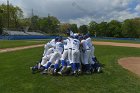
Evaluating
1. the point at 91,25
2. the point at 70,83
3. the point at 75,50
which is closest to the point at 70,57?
the point at 75,50

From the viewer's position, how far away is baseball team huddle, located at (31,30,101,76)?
500 inches

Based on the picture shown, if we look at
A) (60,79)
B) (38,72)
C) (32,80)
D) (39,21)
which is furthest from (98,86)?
(39,21)

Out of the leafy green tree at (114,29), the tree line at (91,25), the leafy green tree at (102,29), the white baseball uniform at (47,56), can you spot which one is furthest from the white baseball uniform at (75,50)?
the leafy green tree at (102,29)

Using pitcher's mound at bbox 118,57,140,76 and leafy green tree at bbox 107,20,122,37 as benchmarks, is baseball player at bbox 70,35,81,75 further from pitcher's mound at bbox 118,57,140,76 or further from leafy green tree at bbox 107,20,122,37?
leafy green tree at bbox 107,20,122,37

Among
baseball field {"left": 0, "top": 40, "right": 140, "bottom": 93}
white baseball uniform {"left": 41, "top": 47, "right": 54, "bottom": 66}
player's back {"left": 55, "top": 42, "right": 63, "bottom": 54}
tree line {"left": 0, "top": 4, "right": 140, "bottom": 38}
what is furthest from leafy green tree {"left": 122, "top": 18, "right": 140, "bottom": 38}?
baseball field {"left": 0, "top": 40, "right": 140, "bottom": 93}

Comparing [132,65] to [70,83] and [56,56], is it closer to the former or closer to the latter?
[56,56]

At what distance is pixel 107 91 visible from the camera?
384 inches

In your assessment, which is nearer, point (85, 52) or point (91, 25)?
point (85, 52)

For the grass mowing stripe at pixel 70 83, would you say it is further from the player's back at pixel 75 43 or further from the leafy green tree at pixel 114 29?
the leafy green tree at pixel 114 29

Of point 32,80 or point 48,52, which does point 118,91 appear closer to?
point 32,80

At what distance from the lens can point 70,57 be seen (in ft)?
41.7

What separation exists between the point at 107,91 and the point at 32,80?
347cm

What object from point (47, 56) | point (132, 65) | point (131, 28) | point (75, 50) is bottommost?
point (132, 65)

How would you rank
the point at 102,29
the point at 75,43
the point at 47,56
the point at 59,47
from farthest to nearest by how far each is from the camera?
the point at 102,29, the point at 47,56, the point at 59,47, the point at 75,43
